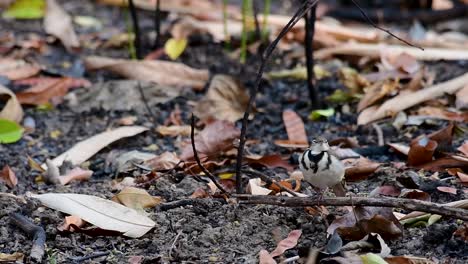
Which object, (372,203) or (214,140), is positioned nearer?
(372,203)

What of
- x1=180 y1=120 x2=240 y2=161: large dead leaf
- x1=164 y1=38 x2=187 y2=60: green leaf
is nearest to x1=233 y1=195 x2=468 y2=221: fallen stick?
x1=180 y1=120 x2=240 y2=161: large dead leaf

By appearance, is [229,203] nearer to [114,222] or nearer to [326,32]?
[114,222]

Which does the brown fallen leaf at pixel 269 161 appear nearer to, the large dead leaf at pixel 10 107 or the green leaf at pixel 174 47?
the large dead leaf at pixel 10 107


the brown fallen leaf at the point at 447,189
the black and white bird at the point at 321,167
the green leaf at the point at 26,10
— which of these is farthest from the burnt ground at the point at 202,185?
the green leaf at the point at 26,10

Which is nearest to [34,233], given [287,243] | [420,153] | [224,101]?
[287,243]

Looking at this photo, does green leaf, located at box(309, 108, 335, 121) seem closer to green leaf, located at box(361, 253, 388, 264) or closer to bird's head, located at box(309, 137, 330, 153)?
bird's head, located at box(309, 137, 330, 153)

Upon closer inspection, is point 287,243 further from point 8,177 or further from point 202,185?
point 8,177
